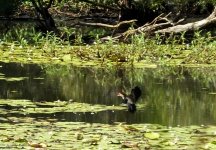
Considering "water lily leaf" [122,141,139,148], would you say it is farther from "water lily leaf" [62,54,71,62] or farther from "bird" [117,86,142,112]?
"water lily leaf" [62,54,71,62]

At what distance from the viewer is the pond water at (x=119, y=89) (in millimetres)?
7320

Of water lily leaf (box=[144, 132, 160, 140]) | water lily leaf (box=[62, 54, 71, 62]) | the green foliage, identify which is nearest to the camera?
water lily leaf (box=[144, 132, 160, 140])

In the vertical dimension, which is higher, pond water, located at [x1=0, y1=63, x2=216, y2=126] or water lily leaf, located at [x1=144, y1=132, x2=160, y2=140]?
pond water, located at [x1=0, y1=63, x2=216, y2=126]

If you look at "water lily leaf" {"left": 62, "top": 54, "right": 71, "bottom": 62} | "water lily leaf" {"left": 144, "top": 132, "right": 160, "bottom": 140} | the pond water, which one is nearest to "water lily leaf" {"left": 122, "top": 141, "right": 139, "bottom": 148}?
"water lily leaf" {"left": 144, "top": 132, "right": 160, "bottom": 140}

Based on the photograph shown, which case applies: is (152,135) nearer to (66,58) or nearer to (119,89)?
(119,89)

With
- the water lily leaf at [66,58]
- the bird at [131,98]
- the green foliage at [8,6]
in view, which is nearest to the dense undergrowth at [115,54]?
the water lily leaf at [66,58]

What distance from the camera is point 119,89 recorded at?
30.9ft

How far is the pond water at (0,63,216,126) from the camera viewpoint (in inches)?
288

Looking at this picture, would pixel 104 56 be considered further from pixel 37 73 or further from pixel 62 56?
pixel 37 73

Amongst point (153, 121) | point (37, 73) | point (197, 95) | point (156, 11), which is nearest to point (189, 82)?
point (197, 95)

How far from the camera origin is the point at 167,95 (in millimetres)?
9062

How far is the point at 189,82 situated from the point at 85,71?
1.94 m

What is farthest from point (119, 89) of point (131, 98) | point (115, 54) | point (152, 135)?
point (152, 135)

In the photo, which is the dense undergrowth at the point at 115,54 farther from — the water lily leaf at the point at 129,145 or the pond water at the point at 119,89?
the water lily leaf at the point at 129,145
